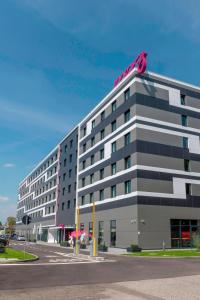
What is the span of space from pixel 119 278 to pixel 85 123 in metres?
45.0

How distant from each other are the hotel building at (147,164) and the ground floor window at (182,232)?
114mm

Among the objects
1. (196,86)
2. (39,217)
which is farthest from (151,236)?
(39,217)

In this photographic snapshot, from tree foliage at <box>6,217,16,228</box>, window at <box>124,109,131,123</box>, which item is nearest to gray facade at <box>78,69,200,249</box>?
window at <box>124,109,131,123</box>

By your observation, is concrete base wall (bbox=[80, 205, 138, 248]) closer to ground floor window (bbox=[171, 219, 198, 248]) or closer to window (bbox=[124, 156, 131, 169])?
ground floor window (bbox=[171, 219, 198, 248])

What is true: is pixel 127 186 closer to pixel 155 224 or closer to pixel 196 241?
pixel 155 224

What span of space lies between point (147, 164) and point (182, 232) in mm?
9298

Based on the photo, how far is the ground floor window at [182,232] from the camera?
37.8 meters

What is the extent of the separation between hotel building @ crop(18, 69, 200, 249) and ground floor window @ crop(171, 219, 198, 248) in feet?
0.37

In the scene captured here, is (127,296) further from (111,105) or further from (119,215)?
(111,105)

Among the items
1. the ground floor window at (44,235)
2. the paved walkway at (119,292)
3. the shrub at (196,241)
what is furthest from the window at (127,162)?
the ground floor window at (44,235)

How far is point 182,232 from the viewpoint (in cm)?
3853

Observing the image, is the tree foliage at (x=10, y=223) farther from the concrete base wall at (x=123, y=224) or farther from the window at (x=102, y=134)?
the concrete base wall at (x=123, y=224)

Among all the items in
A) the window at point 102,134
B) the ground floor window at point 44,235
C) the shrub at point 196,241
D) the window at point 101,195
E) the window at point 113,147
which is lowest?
the ground floor window at point 44,235

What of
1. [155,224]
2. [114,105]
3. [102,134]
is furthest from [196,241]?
[114,105]
